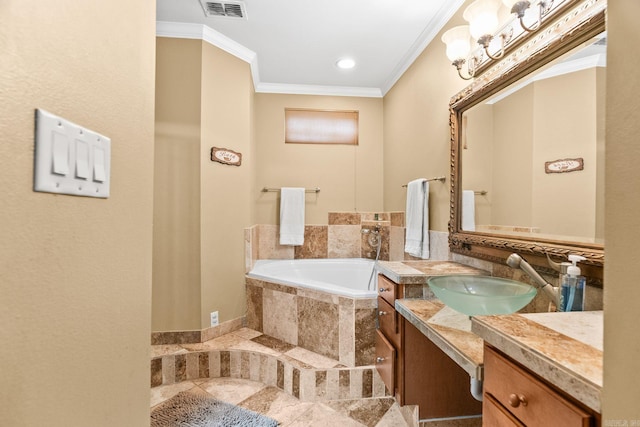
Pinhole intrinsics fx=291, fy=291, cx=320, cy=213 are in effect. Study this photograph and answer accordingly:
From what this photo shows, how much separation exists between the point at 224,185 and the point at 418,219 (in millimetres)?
1600

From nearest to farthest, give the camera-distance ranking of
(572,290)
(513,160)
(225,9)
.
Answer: (572,290)
(513,160)
(225,9)

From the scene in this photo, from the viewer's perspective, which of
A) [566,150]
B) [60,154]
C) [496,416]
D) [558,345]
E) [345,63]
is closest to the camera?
[60,154]

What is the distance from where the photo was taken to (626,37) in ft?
1.42

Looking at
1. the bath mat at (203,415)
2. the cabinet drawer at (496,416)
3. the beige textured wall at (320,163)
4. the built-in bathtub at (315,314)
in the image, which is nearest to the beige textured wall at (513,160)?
the cabinet drawer at (496,416)

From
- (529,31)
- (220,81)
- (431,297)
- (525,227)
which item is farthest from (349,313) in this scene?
(220,81)

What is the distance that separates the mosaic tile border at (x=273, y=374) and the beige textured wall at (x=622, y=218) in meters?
1.64

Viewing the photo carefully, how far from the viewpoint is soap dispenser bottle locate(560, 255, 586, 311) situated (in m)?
0.96

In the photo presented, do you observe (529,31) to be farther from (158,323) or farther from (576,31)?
(158,323)

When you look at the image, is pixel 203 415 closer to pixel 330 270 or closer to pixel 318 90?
pixel 330 270

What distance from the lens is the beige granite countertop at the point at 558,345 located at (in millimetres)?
552

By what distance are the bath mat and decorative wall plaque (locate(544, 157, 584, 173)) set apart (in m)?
1.87

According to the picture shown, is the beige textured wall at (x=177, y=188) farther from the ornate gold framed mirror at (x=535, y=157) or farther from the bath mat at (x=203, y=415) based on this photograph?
the ornate gold framed mirror at (x=535, y=157)

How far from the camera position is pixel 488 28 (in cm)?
142

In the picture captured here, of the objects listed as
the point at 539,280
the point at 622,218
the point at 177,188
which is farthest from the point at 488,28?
the point at 177,188
